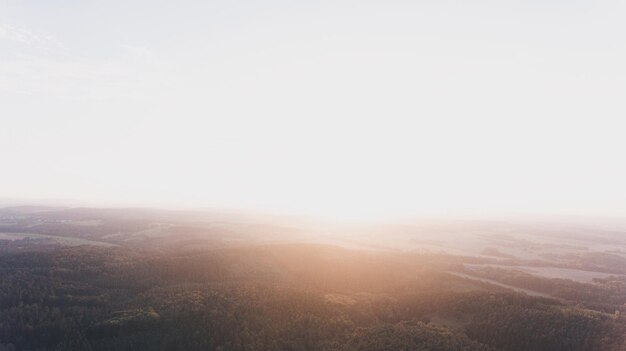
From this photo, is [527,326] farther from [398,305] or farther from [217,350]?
[217,350]

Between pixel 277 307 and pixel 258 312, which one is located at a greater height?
pixel 277 307

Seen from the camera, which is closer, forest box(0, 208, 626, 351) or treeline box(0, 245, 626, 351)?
treeline box(0, 245, 626, 351)

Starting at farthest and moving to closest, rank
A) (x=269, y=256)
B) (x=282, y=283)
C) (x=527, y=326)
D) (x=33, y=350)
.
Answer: (x=269, y=256)
(x=282, y=283)
(x=527, y=326)
(x=33, y=350)

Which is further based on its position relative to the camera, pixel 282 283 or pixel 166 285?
pixel 282 283

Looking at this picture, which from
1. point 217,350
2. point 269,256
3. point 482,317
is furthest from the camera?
point 269,256

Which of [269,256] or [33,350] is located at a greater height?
[269,256]

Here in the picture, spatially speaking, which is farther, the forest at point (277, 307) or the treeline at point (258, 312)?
the forest at point (277, 307)

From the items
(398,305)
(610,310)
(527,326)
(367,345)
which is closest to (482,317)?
(527,326)

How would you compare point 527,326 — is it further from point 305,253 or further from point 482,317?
point 305,253

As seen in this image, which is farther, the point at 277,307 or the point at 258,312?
the point at 277,307
